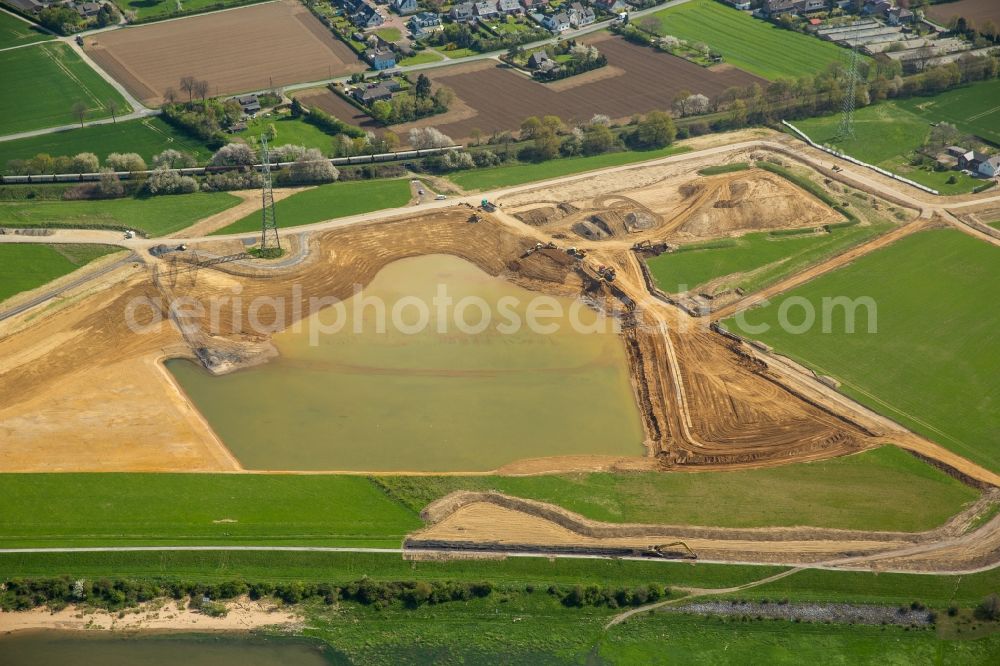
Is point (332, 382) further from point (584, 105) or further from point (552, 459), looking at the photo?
point (584, 105)

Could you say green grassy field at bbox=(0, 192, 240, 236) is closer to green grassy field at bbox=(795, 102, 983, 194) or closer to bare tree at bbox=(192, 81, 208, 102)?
bare tree at bbox=(192, 81, 208, 102)

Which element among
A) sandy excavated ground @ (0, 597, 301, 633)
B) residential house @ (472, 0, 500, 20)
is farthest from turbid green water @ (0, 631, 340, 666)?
residential house @ (472, 0, 500, 20)

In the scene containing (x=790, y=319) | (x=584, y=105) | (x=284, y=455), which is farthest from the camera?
(x=584, y=105)

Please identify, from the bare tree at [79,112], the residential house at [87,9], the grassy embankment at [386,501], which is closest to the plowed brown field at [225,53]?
the residential house at [87,9]

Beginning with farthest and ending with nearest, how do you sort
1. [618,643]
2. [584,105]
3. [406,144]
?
1. [584,105]
2. [406,144]
3. [618,643]


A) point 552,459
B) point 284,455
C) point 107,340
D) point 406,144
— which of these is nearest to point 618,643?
point 552,459

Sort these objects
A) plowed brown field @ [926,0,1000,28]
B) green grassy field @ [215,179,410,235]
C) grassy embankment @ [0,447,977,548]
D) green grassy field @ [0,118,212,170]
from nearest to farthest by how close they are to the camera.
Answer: grassy embankment @ [0,447,977,548] → green grassy field @ [215,179,410,235] → green grassy field @ [0,118,212,170] → plowed brown field @ [926,0,1000,28]

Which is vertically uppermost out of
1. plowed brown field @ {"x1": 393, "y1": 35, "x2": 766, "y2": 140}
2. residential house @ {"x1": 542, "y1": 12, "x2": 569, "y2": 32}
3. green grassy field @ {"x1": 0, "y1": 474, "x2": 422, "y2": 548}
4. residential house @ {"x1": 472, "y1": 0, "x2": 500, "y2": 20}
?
residential house @ {"x1": 472, "y1": 0, "x2": 500, "y2": 20}

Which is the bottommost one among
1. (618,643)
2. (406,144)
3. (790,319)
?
(618,643)
